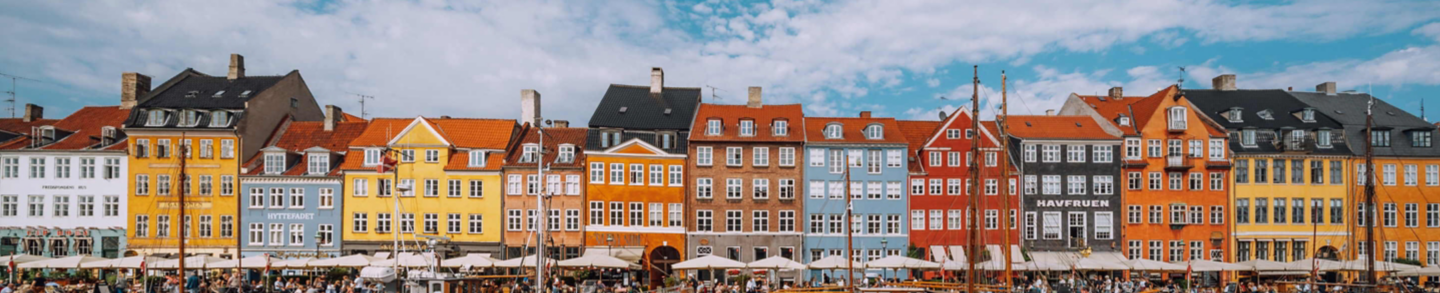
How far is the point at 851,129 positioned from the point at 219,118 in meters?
30.8

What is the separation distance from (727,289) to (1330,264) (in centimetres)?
3027

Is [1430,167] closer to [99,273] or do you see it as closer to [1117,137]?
[1117,137]

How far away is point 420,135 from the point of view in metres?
Result: 50.4

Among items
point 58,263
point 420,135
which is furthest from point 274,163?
point 58,263

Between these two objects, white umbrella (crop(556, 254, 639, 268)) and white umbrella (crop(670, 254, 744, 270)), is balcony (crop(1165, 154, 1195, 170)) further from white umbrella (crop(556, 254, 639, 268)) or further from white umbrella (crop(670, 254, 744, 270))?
white umbrella (crop(556, 254, 639, 268))

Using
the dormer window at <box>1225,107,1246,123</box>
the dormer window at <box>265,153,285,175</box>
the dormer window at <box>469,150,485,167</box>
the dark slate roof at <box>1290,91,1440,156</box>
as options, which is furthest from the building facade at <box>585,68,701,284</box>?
the dark slate roof at <box>1290,91,1440,156</box>

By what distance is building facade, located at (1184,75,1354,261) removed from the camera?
5153 centimetres

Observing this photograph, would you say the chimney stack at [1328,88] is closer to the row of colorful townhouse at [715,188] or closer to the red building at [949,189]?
the row of colorful townhouse at [715,188]

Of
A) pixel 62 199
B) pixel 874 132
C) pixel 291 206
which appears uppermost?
pixel 874 132

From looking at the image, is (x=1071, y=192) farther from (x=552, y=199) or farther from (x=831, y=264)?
(x=552, y=199)

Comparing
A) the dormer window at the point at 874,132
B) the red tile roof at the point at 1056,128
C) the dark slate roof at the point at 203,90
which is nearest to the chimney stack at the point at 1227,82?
the red tile roof at the point at 1056,128

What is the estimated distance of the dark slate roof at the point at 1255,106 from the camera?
174ft

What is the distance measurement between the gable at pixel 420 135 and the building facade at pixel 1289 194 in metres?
38.5

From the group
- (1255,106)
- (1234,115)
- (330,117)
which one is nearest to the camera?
(1234,115)
